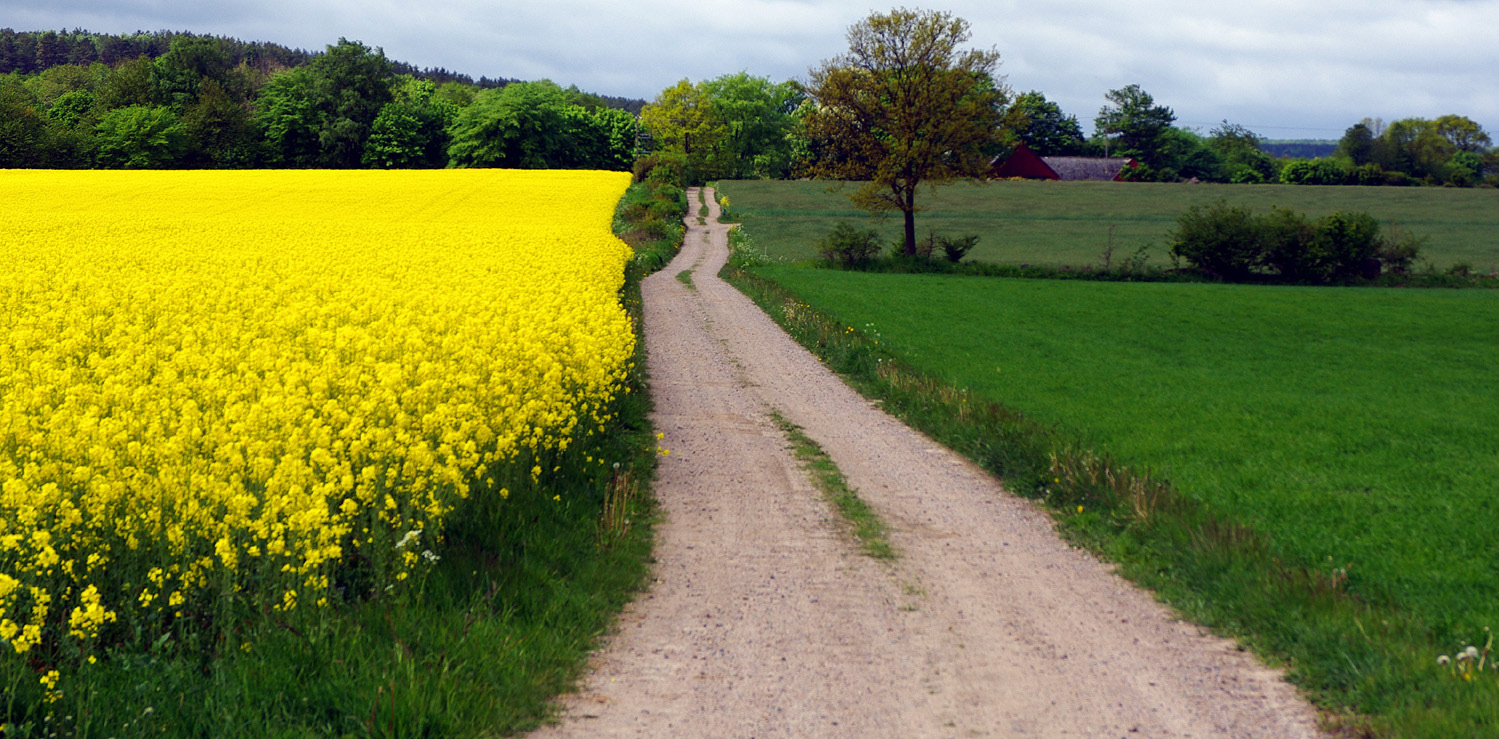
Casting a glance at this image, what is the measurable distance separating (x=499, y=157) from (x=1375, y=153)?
9752cm

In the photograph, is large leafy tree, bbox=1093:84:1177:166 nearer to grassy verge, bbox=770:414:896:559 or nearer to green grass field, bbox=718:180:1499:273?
green grass field, bbox=718:180:1499:273

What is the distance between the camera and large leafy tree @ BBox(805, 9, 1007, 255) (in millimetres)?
→ 41969

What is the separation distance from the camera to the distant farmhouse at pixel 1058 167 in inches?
4419

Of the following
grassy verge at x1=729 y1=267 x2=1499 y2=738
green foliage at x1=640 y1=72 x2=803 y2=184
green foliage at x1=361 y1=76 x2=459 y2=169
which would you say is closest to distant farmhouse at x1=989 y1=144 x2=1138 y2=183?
green foliage at x1=640 y1=72 x2=803 y2=184

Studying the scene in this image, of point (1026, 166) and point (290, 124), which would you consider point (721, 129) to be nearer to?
→ point (1026, 166)

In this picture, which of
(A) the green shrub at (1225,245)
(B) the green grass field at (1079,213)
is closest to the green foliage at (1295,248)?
(A) the green shrub at (1225,245)

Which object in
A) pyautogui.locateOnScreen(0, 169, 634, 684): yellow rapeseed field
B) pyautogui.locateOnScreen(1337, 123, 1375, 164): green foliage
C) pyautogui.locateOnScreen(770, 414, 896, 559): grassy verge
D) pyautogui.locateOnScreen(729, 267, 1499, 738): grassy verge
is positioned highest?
pyautogui.locateOnScreen(1337, 123, 1375, 164): green foliage

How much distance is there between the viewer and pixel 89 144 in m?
86.8

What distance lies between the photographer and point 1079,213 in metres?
71.5

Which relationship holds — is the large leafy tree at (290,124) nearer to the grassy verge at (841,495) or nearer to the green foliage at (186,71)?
the green foliage at (186,71)

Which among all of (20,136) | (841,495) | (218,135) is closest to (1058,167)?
(218,135)

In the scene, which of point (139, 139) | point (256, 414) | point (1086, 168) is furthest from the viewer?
point (1086, 168)

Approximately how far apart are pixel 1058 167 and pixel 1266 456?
10929 centimetres

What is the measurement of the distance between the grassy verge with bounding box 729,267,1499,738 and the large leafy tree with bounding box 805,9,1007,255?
662 inches
